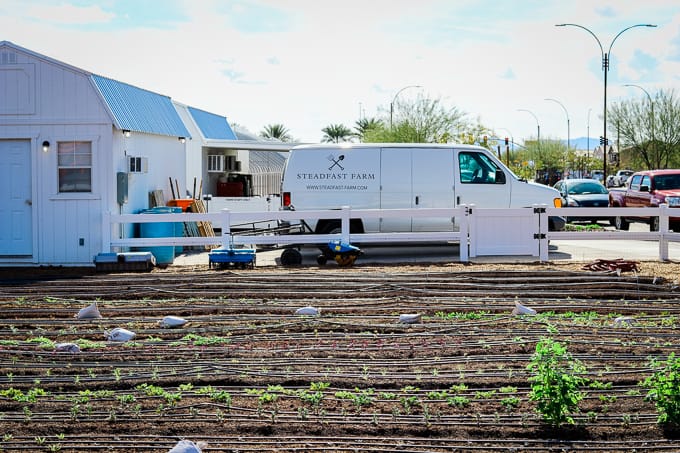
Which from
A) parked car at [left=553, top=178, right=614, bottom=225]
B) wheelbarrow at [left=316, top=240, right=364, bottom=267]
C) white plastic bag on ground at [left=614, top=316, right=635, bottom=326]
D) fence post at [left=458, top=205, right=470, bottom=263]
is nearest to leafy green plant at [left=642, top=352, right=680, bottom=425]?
white plastic bag on ground at [left=614, top=316, right=635, bottom=326]

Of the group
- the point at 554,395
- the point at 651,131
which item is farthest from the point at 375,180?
the point at 651,131

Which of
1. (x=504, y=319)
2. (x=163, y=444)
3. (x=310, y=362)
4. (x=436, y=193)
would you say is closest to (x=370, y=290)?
(x=504, y=319)

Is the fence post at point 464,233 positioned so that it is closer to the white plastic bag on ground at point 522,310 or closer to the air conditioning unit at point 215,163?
the white plastic bag on ground at point 522,310

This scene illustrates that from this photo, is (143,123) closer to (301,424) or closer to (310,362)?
(310,362)

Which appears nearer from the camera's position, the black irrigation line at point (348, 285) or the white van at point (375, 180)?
the black irrigation line at point (348, 285)

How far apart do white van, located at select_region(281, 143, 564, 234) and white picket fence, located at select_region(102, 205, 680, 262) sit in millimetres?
1175

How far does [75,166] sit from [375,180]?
6.24 metres

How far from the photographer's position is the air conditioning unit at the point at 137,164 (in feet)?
66.2

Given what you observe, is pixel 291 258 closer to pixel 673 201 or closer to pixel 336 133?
pixel 673 201

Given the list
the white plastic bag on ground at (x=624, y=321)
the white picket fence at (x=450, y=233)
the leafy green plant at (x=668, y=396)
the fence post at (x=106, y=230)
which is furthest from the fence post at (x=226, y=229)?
the leafy green plant at (x=668, y=396)

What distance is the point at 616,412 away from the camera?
25.2 feet

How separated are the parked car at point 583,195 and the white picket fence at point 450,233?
548 inches

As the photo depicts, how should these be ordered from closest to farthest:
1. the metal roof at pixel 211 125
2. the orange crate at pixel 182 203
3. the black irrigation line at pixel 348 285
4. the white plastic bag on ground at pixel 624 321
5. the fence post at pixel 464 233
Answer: the white plastic bag on ground at pixel 624 321 < the black irrigation line at pixel 348 285 < the fence post at pixel 464 233 < the orange crate at pixel 182 203 < the metal roof at pixel 211 125

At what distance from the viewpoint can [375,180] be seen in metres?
20.2
